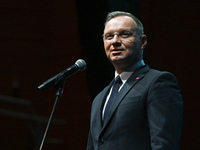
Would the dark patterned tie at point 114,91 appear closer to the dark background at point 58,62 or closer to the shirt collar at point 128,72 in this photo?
the shirt collar at point 128,72

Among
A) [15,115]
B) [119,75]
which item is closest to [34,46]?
[15,115]

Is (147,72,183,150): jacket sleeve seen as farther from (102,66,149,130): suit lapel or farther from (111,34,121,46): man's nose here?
(111,34,121,46): man's nose

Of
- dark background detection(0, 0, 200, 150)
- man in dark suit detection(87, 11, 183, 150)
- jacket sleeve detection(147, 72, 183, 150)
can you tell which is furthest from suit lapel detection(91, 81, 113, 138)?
dark background detection(0, 0, 200, 150)

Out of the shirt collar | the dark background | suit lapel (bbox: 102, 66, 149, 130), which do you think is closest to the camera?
suit lapel (bbox: 102, 66, 149, 130)

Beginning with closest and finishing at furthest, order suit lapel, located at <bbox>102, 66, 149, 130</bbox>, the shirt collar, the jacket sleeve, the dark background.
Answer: the jacket sleeve < suit lapel, located at <bbox>102, 66, 149, 130</bbox> < the shirt collar < the dark background

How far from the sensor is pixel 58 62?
157 inches

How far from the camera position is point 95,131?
1.50 m

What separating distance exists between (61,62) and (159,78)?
2.70m

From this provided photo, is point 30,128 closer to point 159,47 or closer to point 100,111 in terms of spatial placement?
point 159,47

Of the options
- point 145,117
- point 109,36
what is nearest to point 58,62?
point 109,36

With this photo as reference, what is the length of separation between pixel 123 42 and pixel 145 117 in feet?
1.29

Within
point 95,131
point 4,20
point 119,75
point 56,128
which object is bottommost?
point 56,128

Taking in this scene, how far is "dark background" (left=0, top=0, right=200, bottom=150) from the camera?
364cm

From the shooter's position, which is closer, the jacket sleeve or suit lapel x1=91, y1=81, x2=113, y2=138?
the jacket sleeve
